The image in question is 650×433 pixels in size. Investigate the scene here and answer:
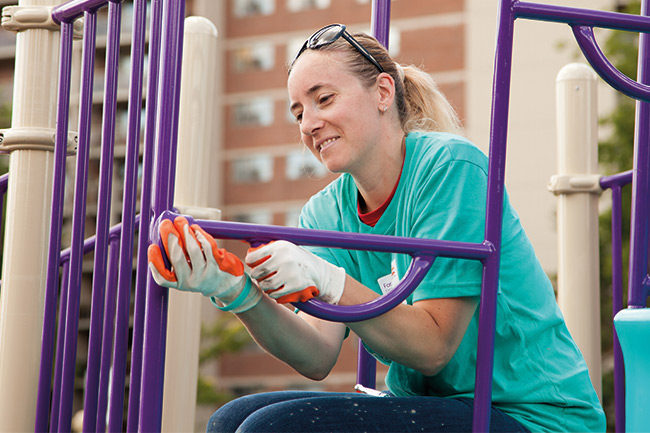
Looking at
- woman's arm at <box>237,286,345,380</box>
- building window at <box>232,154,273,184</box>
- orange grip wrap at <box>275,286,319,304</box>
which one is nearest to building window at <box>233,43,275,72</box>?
building window at <box>232,154,273,184</box>

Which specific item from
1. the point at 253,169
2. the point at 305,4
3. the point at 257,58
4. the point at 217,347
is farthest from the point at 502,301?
the point at 257,58

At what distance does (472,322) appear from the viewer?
1644mm

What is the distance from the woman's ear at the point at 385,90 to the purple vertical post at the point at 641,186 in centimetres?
52

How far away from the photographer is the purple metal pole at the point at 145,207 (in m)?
1.44

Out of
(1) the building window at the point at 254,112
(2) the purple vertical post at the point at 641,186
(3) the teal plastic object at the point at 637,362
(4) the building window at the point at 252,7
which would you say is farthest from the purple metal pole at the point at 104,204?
(4) the building window at the point at 252,7

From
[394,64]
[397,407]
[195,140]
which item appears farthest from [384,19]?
[397,407]

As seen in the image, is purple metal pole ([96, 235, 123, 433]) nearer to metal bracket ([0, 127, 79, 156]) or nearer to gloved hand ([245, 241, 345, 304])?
metal bracket ([0, 127, 79, 156])

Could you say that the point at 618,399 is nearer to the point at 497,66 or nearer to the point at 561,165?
the point at 561,165

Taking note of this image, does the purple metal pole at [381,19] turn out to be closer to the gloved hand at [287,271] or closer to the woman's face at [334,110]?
the woman's face at [334,110]

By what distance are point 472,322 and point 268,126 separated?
2331cm

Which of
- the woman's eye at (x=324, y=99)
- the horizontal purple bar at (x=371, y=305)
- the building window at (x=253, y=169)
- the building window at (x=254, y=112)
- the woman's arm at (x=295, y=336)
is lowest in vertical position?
the woman's arm at (x=295, y=336)

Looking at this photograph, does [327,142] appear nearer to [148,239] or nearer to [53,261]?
[148,239]

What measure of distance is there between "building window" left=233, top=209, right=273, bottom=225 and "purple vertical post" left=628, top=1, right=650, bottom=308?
2215cm

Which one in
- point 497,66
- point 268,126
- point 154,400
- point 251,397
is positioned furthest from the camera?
point 268,126
